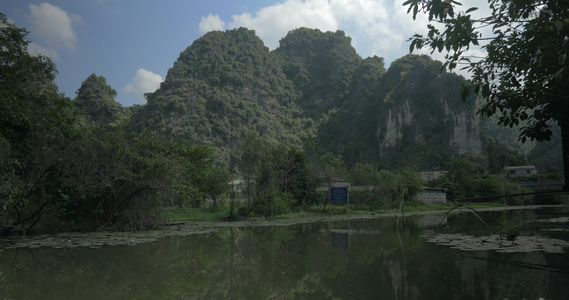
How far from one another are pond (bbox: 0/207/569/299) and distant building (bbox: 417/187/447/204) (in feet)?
88.7

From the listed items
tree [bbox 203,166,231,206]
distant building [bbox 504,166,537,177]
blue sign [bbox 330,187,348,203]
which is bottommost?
blue sign [bbox 330,187,348,203]

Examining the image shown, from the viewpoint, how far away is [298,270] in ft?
21.2

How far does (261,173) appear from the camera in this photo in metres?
20.5

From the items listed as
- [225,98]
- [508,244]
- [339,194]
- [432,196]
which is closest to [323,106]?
[225,98]

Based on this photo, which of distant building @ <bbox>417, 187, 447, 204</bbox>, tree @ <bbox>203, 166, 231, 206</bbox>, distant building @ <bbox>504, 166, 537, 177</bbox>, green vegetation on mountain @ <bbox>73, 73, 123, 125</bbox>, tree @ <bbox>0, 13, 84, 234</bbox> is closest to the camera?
tree @ <bbox>0, 13, 84, 234</bbox>

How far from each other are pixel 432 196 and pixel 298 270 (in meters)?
33.1

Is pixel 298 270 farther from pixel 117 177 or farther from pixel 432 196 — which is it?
pixel 432 196

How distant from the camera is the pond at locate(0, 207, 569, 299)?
4902mm

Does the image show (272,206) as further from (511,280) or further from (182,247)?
(511,280)

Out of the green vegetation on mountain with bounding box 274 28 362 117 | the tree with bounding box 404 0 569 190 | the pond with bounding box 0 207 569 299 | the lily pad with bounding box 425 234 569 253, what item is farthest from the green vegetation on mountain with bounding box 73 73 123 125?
the tree with bounding box 404 0 569 190

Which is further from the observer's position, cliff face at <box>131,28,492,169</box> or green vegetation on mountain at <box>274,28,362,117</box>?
green vegetation on mountain at <box>274,28,362,117</box>

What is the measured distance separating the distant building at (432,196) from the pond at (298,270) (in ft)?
88.7

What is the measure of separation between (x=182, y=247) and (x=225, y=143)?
6342 cm

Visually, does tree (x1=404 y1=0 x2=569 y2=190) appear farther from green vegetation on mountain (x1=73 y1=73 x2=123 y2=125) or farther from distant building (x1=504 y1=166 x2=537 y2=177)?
green vegetation on mountain (x1=73 y1=73 x2=123 y2=125)
